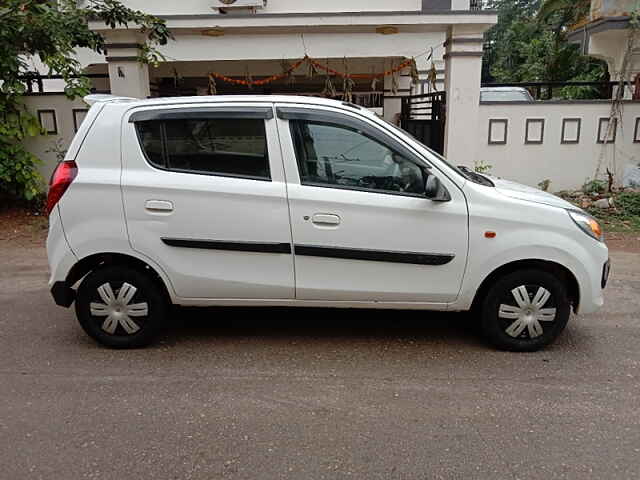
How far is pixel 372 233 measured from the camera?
157 inches

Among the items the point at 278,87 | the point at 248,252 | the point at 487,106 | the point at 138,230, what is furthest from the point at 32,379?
the point at 278,87

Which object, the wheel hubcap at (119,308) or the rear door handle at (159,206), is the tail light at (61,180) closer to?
the rear door handle at (159,206)

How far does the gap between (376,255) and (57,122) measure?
7708mm

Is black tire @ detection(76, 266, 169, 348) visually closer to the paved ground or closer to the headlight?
the paved ground

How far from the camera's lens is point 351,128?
13.3 feet

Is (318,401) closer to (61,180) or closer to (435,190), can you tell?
(435,190)

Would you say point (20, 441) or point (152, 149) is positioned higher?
point (152, 149)

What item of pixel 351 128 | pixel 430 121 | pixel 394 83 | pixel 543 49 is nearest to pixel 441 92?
pixel 430 121

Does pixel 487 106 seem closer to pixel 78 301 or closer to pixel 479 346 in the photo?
pixel 479 346

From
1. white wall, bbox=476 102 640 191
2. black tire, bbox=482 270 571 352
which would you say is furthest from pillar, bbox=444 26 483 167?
black tire, bbox=482 270 571 352

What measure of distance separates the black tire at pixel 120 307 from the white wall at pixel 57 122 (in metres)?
6.23

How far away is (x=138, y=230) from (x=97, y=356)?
3.40 feet

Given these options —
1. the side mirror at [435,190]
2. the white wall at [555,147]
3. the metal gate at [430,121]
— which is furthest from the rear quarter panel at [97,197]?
the white wall at [555,147]

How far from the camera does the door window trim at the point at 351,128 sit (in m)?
4.01
